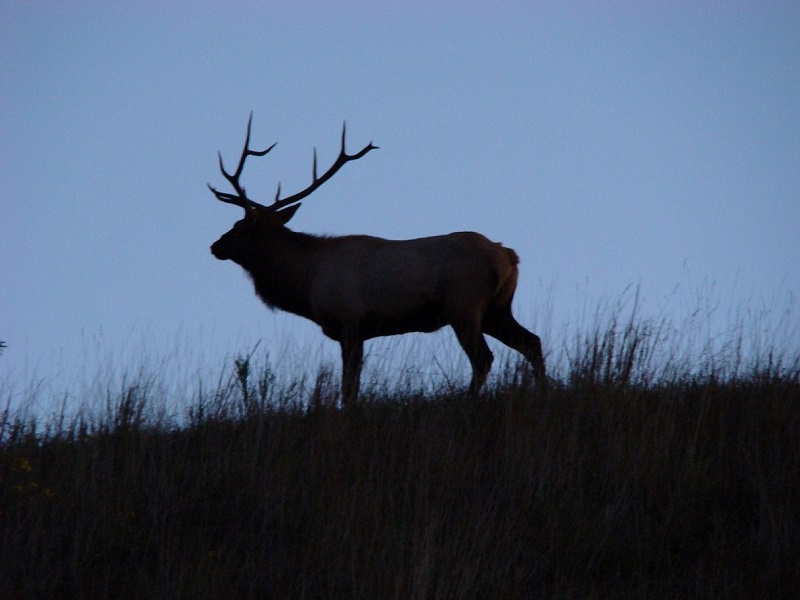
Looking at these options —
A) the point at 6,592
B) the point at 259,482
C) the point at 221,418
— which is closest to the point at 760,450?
the point at 259,482

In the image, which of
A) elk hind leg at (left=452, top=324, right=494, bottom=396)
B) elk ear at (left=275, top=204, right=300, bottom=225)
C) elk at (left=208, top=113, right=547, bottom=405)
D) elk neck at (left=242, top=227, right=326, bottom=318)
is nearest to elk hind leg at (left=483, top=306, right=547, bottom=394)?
elk at (left=208, top=113, right=547, bottom=405)

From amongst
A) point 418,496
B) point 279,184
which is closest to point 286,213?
point 279,184

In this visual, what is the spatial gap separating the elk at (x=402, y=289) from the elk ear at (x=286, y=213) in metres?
0.47

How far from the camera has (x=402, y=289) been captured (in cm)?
916

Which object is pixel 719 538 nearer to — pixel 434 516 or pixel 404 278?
pixel 434 516

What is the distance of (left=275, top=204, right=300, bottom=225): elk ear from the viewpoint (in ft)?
34.2

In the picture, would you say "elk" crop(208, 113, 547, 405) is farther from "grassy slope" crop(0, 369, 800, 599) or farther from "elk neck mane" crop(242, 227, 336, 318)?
"grassy slope" crop(0, 369, 800, 599)

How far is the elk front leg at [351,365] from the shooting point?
7.55 metres

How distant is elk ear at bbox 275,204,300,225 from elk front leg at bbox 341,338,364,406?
177 centimetres

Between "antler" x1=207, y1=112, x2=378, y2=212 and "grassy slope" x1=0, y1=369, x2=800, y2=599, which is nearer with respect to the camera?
"grassy slope" x1=0, y1=369, x2=800, y2=599

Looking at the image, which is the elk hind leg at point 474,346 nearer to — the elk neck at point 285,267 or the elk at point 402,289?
the elk at point 402,289

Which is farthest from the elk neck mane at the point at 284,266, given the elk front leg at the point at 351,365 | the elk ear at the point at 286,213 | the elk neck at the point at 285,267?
the elk front leg at the point at 351,365

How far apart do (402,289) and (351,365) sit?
802mm

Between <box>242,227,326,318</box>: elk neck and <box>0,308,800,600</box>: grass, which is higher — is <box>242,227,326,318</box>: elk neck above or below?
above
